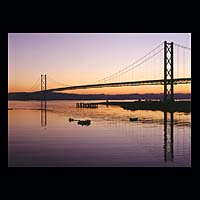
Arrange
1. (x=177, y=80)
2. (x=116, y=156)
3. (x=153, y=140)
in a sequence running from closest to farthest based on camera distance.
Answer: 1. (x=116, y=156)
2. (x=153, y=140)
3. (x=177, y=80)

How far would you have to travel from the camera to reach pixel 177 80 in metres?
17.6

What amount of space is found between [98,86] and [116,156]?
1727 centimetres
